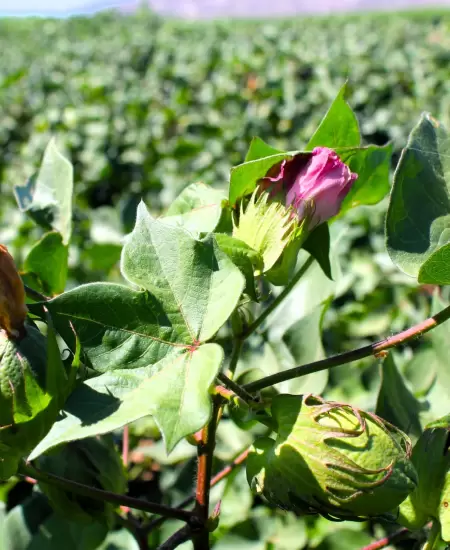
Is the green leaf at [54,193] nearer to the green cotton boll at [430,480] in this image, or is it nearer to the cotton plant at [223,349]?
the cotton plant at [223,349]

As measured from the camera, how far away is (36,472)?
60cm

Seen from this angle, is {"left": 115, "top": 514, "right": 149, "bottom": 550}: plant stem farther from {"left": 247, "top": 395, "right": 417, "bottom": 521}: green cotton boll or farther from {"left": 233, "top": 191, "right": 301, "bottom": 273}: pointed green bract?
{"left": 233, "top": 191, "right": 301, "bottom": 273}: pointed green bract

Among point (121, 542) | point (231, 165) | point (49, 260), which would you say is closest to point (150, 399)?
point (49, 260)

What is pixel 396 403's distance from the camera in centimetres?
71

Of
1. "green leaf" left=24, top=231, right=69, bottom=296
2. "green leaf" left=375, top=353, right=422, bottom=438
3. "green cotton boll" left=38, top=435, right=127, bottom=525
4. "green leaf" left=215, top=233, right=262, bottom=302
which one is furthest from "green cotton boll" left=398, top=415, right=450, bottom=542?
"green leaf" left=24, top=231, right=69, bottom=296

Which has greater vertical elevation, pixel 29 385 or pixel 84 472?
pixel 29 385

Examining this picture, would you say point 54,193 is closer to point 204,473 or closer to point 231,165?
point 204,473

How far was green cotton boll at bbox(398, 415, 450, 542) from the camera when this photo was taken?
1.87 feet

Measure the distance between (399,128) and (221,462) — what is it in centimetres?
227

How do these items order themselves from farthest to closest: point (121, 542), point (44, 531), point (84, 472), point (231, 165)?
1. point (231, 165)
2. point (121, 542)
3. point (44, 531)
4. point (84, 472)

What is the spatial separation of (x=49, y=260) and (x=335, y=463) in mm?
378

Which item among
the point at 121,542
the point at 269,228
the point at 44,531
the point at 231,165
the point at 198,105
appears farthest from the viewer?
the point at 198,105

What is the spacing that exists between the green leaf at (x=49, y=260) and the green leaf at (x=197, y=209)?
0.43 feet

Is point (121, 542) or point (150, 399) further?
point (121, 542)
